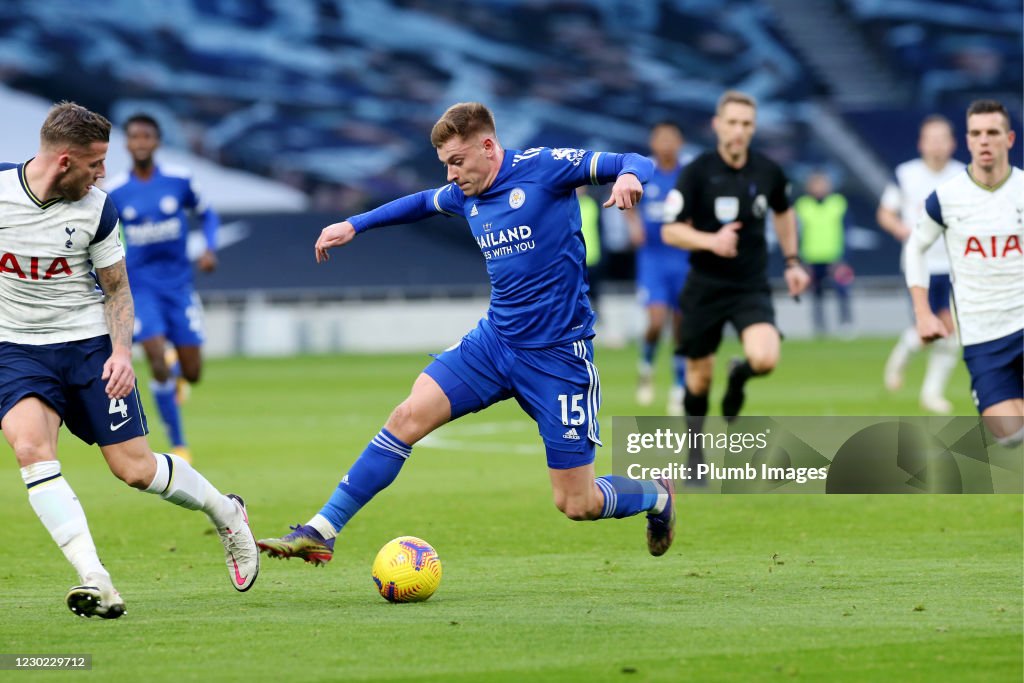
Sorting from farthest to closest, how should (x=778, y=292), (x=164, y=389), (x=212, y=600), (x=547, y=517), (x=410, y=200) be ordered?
(x=778, y=292), (x=164, y=389), (x=547, y=517), (x=410, y=200), (x=212, y=600)

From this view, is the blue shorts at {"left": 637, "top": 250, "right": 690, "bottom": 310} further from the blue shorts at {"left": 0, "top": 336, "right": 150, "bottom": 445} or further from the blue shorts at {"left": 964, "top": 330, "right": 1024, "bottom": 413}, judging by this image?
the blue shorts at {"left": 0, "top": 336, "right": 150, "bottom": 445}

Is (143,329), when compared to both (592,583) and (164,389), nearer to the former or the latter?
(164,389)

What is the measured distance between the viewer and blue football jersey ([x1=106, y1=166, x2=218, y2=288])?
13133 millimetres

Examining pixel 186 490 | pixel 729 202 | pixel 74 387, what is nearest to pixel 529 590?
pixel 186 490

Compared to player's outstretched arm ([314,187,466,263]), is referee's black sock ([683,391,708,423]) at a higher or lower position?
lower

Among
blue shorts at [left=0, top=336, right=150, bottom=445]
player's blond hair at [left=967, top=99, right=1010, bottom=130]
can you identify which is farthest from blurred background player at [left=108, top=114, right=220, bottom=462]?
player's blond hair at [left=967, top=99, right=1010, bottom=130]

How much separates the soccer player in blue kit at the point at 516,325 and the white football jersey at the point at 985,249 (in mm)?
2278

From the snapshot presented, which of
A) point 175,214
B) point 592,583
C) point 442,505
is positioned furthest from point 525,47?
point 592,583

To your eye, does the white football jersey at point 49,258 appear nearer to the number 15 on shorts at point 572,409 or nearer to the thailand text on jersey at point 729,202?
the number 15 on shorts at point 572,409

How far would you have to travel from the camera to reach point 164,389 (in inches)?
505

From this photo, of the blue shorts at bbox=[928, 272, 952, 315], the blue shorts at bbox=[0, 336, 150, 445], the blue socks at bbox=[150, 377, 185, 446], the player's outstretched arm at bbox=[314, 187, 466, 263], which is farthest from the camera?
the blue shorts at bbox=[928, 272, 952, 315]

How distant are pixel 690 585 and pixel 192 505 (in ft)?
7.52

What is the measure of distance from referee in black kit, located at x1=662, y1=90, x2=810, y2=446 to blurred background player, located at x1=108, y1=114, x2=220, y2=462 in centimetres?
444

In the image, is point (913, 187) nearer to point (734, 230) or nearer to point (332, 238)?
point (734, 230)
